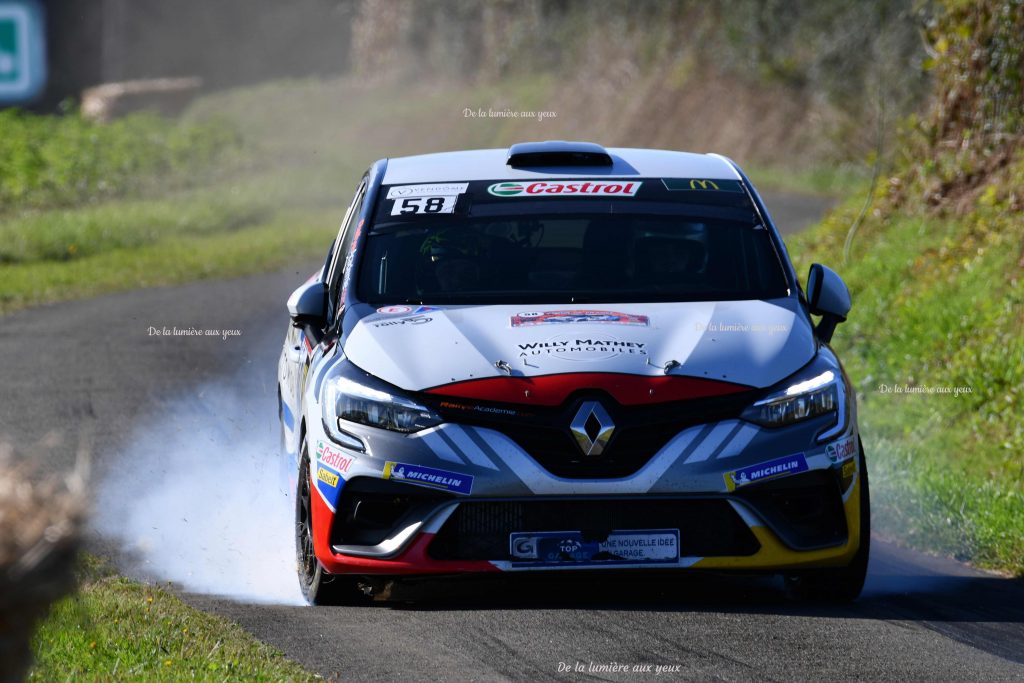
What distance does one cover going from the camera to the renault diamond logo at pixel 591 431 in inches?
251

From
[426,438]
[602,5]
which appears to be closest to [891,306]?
[426,438]

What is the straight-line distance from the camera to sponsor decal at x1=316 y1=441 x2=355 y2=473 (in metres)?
6.50

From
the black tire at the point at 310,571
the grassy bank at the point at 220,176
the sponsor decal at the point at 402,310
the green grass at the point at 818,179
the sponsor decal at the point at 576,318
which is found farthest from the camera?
the green grass at the point at 818,179

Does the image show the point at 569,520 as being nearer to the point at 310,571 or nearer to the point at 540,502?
the point at 540,502

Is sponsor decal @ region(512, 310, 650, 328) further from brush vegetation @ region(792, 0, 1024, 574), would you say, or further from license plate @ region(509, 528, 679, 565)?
brush vegetation @ region(792, 0, 1024, 574)

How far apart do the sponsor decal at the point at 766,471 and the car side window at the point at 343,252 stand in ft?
6.53

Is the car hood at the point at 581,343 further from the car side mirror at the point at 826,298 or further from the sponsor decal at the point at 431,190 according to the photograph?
the sponsor decal at the point at 431,190

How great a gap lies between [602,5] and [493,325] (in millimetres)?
38460

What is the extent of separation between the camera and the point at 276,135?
177 ft

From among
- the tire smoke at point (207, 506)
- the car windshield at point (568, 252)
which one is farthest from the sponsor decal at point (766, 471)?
the tire smoke at point (207, 506)

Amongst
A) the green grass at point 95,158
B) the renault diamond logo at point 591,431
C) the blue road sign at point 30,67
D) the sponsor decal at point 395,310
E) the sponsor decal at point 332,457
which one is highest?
the renault diamond logo at point 591,431

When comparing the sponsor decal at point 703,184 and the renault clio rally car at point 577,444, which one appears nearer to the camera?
the renault clio rally car at point 577,444

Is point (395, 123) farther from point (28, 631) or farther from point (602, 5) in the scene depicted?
point (28, 631)

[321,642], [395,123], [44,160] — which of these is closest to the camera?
[321,642]
